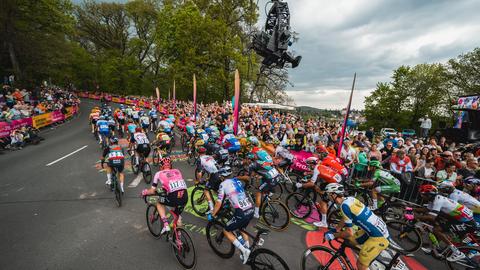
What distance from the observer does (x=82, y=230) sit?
5.11m

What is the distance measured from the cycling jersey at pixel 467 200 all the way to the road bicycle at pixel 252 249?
4.38 m

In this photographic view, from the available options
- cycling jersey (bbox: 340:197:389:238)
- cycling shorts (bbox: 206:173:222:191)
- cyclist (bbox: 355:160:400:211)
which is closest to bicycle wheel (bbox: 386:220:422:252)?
cyclist (bbox: 355:160:400:211)

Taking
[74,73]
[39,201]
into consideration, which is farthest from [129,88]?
[39,201]

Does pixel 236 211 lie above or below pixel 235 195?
below

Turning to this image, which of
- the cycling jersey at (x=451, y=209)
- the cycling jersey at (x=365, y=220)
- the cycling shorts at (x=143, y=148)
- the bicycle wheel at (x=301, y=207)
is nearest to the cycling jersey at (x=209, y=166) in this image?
the bicycle wheel at (x=301, y=207)

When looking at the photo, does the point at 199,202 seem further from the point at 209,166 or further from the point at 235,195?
the point at 235,195

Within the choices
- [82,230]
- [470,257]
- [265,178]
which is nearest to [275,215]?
[265,178]

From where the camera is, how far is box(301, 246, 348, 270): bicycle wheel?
3811mm

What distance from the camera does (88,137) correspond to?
50.3 ft

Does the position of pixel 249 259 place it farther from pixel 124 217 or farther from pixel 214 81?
pixel 214 81

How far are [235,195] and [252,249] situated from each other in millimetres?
→ 982

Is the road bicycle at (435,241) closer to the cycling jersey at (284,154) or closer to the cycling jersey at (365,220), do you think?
the cycling jersey at (365,220)

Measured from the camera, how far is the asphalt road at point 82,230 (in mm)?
4199

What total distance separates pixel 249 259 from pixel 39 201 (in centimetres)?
652
